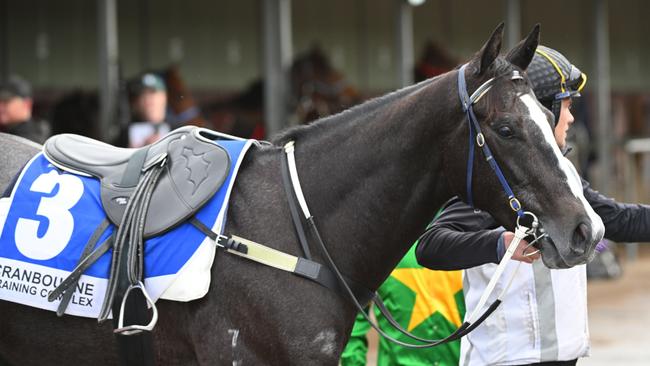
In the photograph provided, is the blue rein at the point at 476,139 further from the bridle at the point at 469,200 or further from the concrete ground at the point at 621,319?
the concrete ground at the point at 621,319

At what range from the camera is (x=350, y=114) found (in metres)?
3.40

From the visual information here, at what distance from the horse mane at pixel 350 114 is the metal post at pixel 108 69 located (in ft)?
16.5

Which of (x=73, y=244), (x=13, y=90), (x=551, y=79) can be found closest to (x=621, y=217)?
(x=551, y=79)

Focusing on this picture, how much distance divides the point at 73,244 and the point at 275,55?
18.9ft

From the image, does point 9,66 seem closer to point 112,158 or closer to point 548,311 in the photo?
point 112,158

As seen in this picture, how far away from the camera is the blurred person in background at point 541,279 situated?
346cm

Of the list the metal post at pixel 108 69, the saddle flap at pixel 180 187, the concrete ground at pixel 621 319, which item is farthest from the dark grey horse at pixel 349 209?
the concrete ground at pixel 621 319

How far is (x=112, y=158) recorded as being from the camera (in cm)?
351

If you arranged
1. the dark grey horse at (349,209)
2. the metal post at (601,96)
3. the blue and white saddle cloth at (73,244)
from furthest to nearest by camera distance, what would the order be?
the metal post at (601,96) < the blue and white saddle cloth at (73,244) < the dark grey horse at (349,209)

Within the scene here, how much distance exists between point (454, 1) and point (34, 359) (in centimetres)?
1086

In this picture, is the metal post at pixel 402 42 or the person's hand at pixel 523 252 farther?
the metal post at pixel 402 42

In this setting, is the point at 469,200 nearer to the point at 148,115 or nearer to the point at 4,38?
the point at 148,115

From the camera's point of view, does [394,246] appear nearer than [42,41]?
Yes

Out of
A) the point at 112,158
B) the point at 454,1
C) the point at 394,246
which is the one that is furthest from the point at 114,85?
the point at 454,1
